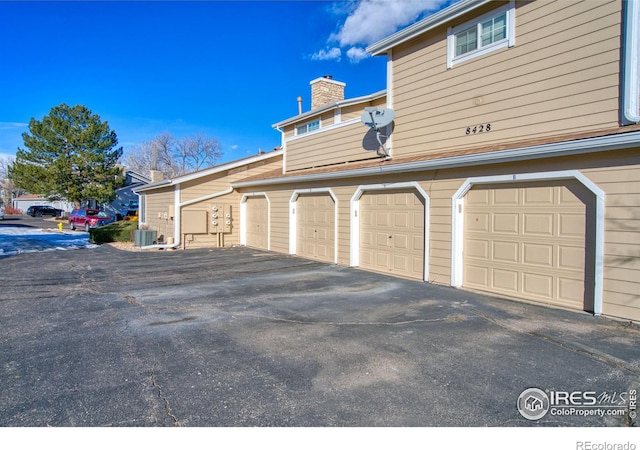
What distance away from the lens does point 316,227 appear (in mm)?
12273

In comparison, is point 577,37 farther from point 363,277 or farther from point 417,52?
point 363,277

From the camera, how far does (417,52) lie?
9.65 metres

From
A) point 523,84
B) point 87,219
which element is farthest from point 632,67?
point 87,219

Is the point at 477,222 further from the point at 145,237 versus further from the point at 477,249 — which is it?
the point at 145,237

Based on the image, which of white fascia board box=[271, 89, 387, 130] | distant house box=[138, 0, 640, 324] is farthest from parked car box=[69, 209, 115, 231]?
distant house box=[138, 0, 640, 324]

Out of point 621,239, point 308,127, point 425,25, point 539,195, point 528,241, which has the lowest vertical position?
point 528,241

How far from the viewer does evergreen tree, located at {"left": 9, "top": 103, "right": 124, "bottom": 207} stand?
2845 centimetres

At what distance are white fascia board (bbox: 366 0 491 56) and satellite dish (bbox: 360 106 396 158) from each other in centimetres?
159

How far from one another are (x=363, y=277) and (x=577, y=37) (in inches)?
247

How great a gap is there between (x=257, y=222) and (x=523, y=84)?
10.7 meters

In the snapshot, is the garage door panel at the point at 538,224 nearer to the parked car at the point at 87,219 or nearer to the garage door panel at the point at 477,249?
the garage door panel at the point at 477,249

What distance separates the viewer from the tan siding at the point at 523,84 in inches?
256

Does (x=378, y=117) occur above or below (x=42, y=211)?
above

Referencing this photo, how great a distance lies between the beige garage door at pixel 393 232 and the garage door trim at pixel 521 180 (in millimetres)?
943
